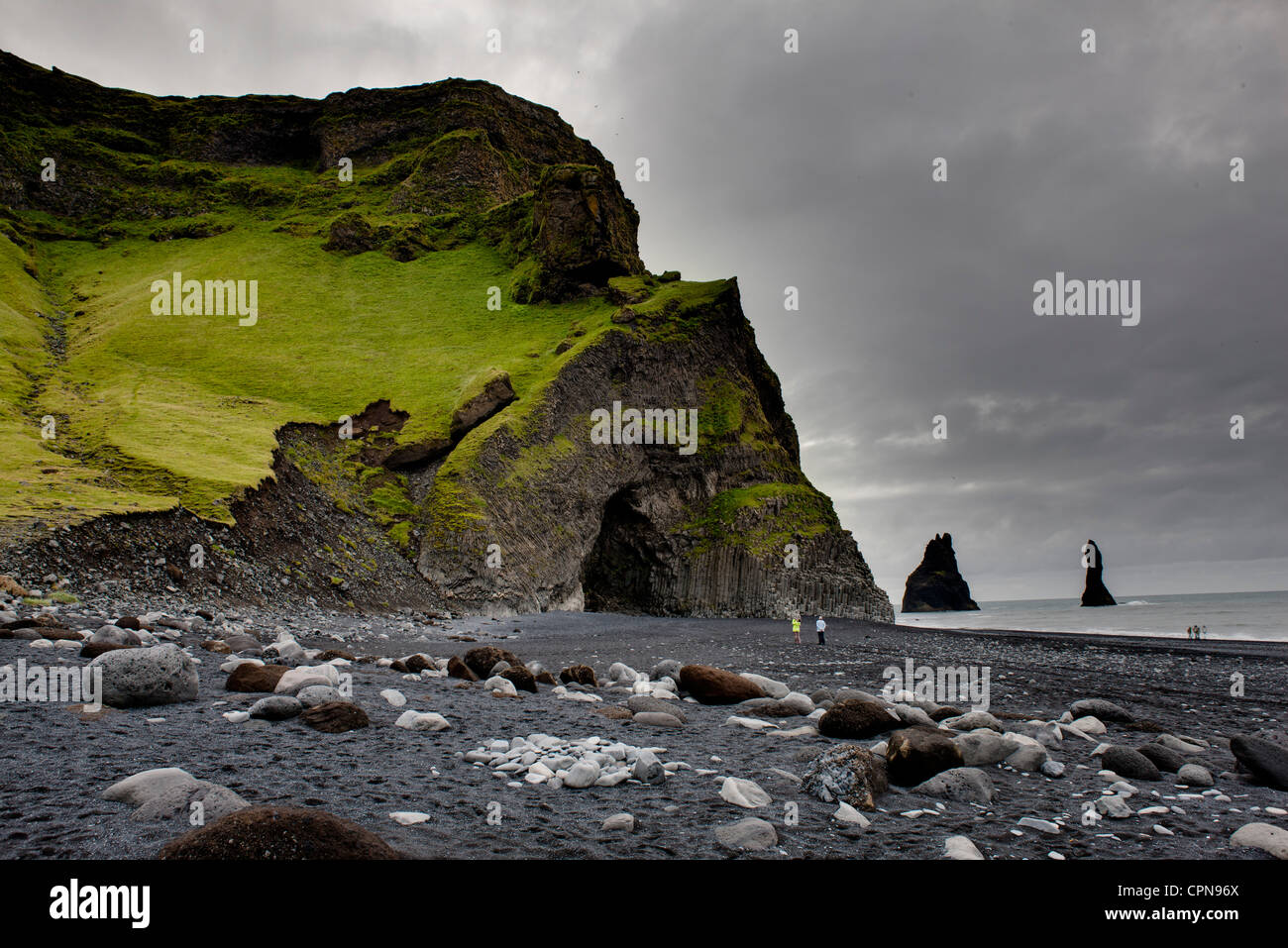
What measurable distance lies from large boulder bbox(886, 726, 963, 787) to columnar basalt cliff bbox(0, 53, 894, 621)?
65.3 feet

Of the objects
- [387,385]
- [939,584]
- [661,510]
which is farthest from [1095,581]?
[387,385]

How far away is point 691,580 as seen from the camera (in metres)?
46.1

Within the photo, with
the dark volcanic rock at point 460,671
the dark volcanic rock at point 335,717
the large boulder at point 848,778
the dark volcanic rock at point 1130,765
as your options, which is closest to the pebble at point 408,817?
the dark volcanic rock at point 335,717

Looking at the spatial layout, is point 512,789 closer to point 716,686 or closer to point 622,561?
point 716,686

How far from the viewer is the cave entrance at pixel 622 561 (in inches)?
1881

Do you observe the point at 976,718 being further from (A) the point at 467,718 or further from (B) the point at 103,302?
(B) the point at 103,302

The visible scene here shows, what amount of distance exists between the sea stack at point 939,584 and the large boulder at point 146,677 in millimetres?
154568

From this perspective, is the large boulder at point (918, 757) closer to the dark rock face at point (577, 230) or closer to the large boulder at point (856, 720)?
the large boulder at point (856, 720)

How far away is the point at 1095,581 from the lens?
11294 centimetres
